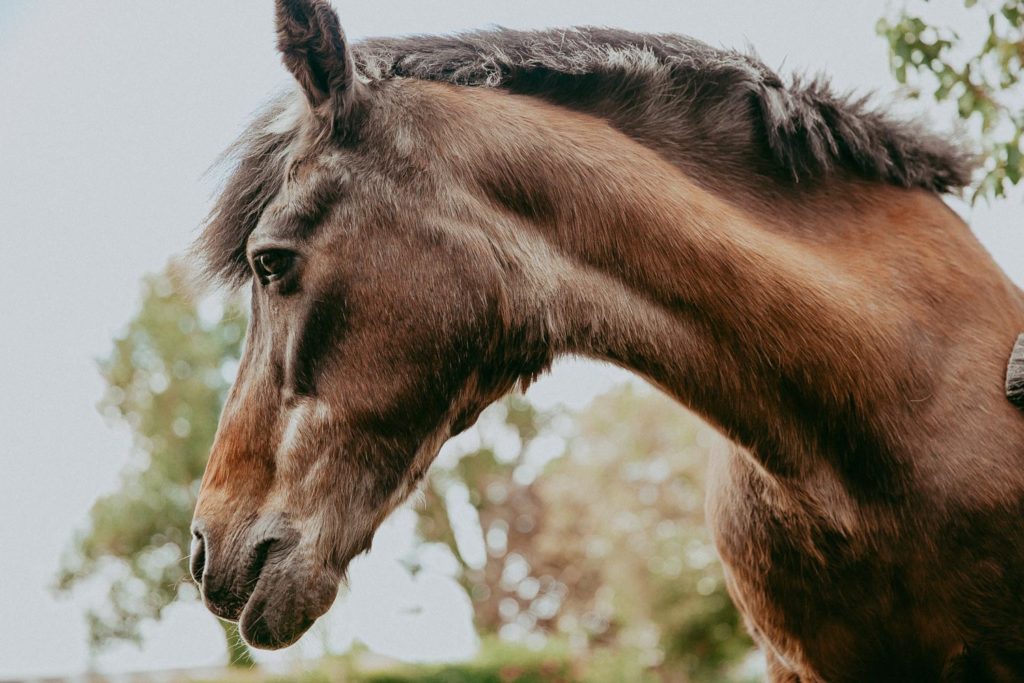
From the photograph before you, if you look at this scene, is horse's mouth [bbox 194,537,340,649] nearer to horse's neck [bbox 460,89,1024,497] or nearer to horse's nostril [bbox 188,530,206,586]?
horse's nostril [bbox 188,530,206,586]

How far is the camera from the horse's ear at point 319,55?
2.33 m

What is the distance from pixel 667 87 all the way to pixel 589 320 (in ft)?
2.76

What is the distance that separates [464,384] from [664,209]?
2.60ft

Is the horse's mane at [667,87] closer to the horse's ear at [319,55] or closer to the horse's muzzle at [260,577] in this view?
the horse's ear at [319,55]

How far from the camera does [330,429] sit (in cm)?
243

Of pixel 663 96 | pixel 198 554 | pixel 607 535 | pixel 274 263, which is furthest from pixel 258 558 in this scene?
pixel 607 535

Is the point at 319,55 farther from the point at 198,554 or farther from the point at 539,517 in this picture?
the point at 539,517

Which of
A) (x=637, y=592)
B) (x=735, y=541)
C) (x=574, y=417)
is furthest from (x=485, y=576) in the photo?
(x=735, y=541)

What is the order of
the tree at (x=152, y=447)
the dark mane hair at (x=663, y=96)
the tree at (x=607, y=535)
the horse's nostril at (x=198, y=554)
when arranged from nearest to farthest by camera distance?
the horse's nostril at (x=198, y=554)
the dark mane hair at (x=663, y=96)
the tree at (x=607, y=535)
the tree at (x=152, y=447)

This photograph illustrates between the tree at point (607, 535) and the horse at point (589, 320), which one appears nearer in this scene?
the horse at point (589, 320)

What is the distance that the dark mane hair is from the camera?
9.01 feet

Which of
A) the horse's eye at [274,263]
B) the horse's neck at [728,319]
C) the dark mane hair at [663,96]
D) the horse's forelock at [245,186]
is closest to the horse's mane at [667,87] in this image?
the dark mane hair at [663,96]

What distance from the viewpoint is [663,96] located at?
112 inches

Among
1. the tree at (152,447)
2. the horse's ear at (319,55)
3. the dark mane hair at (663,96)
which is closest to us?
the horse's ear at (319,55)
